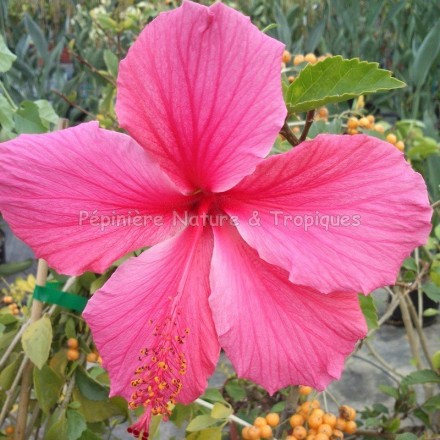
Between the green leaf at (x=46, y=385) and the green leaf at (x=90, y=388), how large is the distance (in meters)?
0.05

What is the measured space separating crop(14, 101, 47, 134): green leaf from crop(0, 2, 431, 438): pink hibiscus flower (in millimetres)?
323

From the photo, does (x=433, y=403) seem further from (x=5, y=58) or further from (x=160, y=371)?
(x=5, y=58)

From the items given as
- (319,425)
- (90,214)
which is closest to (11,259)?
(319,425)

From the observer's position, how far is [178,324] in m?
0.51

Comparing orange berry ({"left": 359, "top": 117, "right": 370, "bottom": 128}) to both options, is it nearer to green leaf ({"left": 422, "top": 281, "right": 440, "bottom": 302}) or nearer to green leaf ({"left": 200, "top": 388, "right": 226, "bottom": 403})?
green leaf ({"left": 422, "top": 281, "right": 440, "bottom": 302})

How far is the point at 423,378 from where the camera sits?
93 centimetres

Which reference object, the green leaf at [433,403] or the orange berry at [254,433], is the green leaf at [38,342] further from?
the green leaf at [433,403]

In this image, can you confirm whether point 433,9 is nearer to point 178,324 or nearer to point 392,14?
point 392,14

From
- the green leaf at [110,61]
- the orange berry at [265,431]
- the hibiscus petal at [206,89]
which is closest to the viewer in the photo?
the hibiscus petal at [206,89]

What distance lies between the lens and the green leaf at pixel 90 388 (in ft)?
2.75

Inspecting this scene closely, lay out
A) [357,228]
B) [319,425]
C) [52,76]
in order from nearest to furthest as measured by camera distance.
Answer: [357,228], [319,425], [52,76]

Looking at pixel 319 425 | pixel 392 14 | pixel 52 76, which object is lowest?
pixel 52 76

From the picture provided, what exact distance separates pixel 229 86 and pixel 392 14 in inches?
121

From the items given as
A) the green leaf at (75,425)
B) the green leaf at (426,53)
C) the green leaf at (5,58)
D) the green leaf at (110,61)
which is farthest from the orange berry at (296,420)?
the green leaf at (426,53)
